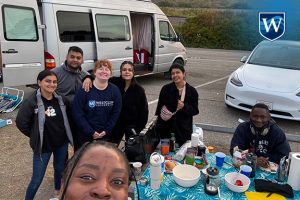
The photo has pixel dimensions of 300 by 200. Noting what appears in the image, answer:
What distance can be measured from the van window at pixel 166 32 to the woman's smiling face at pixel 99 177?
28.6 feet

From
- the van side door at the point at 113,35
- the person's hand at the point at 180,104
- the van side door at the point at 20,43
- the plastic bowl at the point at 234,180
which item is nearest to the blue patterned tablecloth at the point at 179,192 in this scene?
the plastic bowl at the point at 234,180

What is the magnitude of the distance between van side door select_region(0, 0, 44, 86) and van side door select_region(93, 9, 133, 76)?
5.00 ft

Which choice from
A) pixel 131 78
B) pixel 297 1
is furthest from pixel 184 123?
pixel 297 1

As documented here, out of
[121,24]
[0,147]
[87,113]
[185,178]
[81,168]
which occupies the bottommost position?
[0,147]

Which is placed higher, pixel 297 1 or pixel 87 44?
pixel 297 1

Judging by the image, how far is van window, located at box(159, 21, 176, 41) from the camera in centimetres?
961

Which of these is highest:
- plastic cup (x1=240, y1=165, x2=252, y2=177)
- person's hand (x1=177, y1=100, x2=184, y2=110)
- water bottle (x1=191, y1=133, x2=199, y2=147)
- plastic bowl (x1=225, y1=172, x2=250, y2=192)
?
person's hand (x1=177, y1=100, x2=184, y2=110)

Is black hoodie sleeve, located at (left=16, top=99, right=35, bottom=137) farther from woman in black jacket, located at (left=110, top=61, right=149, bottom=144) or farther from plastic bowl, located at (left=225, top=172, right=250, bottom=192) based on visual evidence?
plastic bowl, located at (left=225, top=172, right=250, bottom=192)

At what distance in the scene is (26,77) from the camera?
6.11m

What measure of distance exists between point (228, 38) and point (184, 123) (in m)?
23.2

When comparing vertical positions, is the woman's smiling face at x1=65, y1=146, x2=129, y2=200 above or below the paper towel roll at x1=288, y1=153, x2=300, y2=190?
above

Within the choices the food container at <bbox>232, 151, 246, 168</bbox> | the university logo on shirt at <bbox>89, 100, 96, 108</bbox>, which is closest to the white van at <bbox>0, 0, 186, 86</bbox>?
the university logo on shirt at <bbox>89, 100, 96, 108</bbox>

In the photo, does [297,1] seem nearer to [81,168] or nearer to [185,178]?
[185,178]

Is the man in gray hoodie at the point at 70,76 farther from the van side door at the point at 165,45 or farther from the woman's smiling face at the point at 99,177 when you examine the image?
the van side door at the point at 165,45
